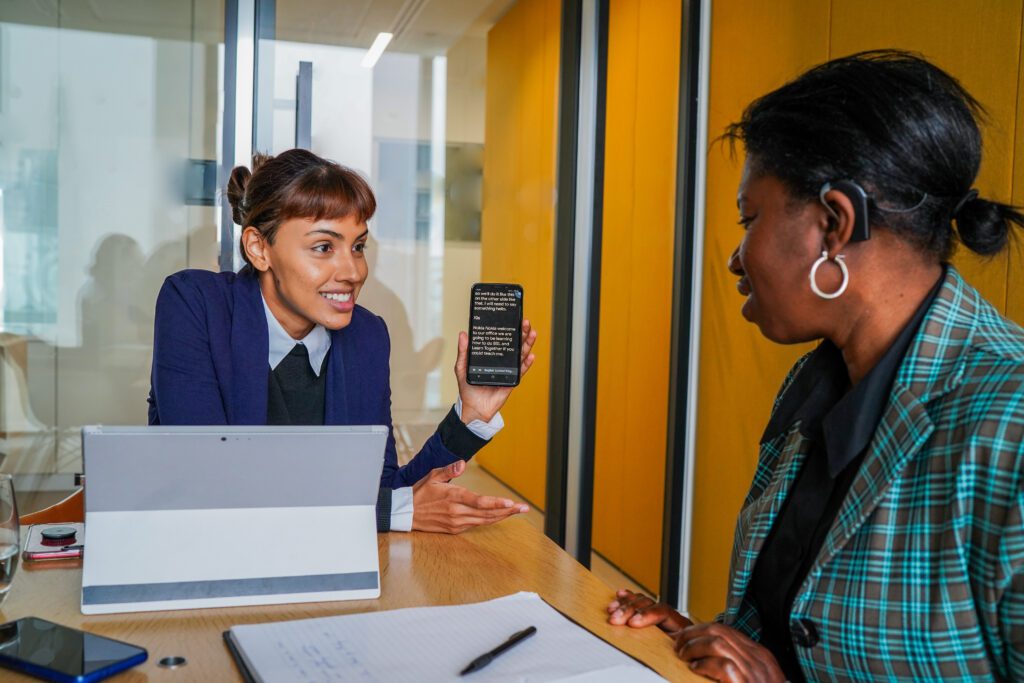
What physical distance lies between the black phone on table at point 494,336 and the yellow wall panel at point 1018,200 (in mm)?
1052

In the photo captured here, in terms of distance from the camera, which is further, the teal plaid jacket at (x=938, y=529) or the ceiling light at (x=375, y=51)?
the ceiling light at (x=375, y=51)

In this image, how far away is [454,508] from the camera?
1527 millimetres

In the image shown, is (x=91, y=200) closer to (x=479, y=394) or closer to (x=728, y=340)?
(x=479, y=394)

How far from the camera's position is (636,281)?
355 centimetres

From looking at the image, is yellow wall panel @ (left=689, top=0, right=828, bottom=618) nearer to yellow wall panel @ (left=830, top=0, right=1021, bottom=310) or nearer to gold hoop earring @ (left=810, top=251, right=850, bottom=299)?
yellow wall panel @ (left=830, top=0, right=1021, bottom=310)

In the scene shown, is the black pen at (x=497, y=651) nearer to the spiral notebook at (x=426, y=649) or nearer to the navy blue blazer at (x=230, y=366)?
the spiral notebook at (x=426, y=649)

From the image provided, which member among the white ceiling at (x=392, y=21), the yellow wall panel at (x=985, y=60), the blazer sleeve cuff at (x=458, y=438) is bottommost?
the blazer sleeve cuff at (x=458, y=438)

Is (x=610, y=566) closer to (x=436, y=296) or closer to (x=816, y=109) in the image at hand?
(x=436, y=296)

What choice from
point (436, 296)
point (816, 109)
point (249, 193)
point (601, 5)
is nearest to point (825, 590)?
point (816, 109)

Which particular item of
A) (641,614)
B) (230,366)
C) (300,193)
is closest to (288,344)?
(230,366)

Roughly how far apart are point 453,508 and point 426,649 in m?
0.53

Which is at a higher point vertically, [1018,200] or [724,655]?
[1018,200]

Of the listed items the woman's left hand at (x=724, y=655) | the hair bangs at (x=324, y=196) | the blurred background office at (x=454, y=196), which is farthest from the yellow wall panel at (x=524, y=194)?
the woman's left hand at (x=724, y=655)

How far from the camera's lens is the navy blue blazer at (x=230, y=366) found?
6.07 ft
